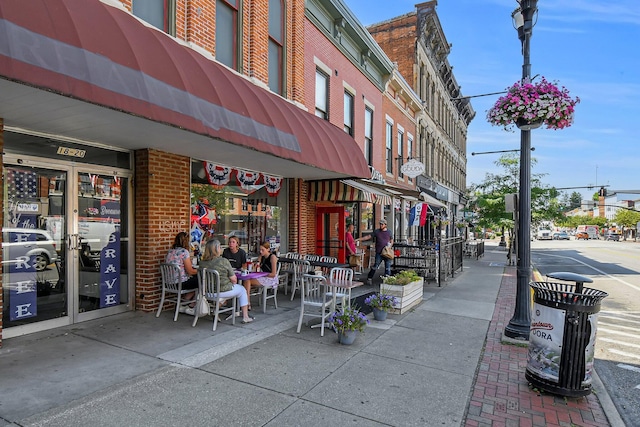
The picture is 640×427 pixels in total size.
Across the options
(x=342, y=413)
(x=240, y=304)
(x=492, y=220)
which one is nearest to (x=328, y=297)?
(x=240, y=304)

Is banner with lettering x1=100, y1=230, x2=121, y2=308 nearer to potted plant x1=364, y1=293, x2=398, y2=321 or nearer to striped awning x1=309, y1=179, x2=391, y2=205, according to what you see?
potted plant x1=364, y1=293, x2=398, y2=321

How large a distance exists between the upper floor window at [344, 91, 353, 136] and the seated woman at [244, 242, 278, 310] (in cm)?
683

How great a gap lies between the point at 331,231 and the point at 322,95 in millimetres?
4194

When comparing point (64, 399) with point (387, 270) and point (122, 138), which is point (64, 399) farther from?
point (387, 270)

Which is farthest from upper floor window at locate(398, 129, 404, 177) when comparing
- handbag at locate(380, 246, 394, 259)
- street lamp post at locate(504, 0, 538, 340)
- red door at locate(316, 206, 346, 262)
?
street lamp post at locate(504, 0, 538, 340)

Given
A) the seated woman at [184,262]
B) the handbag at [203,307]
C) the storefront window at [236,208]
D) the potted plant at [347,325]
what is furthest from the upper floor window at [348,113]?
the potted plant at [347,325]

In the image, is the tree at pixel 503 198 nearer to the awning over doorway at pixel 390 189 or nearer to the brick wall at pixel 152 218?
the awning over doorway at pixel 390 189

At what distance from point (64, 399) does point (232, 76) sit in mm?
5023

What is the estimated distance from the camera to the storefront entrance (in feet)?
17.1

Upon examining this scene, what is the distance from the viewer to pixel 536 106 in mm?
5719

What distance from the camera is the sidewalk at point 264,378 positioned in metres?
3.46

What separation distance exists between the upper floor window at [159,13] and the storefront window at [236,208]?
2390 mm

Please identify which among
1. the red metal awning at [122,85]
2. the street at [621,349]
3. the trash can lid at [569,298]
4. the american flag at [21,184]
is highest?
the red metal awning at [122,85]

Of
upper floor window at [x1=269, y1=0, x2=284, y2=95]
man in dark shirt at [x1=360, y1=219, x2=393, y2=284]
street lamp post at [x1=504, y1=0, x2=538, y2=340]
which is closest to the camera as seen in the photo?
street lamp post at [x1=504, y1=0, x2=538, y2=340]
